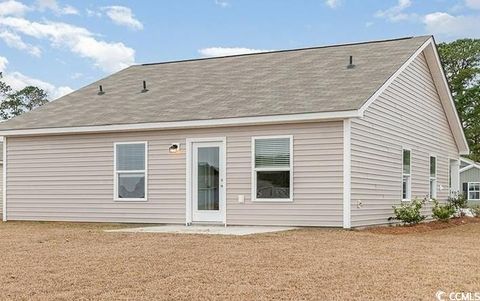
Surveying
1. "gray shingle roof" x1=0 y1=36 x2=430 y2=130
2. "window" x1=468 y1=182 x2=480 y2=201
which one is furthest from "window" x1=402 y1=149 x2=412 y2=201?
"window" x1=468 y1=182 x2=480 y2=201

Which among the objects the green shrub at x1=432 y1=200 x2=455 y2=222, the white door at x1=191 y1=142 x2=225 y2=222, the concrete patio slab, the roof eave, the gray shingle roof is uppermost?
the gray shingle roof

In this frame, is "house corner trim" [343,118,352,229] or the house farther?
the house

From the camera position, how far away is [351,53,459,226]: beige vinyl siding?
44.3ft

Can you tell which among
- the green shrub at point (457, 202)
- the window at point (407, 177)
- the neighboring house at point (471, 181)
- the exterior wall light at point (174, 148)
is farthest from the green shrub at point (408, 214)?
the neighboring house at point (471, 181)

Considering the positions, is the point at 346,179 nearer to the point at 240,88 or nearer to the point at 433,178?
the point at 240,88

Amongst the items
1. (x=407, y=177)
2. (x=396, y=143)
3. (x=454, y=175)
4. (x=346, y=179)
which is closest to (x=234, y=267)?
(x=346, y=179)

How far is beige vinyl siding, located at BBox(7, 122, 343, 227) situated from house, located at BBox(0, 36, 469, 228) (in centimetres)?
2

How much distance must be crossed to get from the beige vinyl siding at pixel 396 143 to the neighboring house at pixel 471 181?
17755 millimetres

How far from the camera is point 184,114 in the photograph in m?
14.3

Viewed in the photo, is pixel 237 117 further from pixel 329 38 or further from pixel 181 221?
A: pixel 329 38

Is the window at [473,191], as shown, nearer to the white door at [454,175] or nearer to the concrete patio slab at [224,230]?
the white door at [454,175]

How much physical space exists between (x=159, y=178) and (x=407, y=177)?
6.39 metres

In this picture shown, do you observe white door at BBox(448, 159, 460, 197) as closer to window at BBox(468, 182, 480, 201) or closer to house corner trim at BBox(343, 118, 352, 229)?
house corner trim at BBox(343, 118, 352, 229)

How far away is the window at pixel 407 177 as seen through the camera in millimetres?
16219
